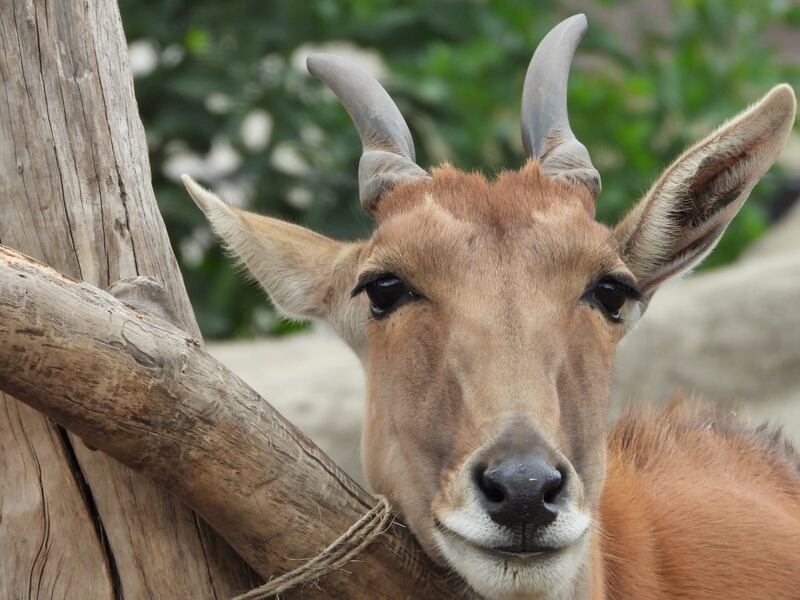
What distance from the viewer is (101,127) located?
4.02 metres

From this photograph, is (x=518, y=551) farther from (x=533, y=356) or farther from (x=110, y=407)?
(x=110, y=407)

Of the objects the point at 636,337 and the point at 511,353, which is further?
the point at 636,337

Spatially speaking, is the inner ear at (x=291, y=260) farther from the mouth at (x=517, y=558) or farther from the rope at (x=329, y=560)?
the mouth at (x=517, y=558)

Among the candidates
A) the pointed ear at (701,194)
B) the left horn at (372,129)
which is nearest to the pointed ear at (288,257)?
the left horn at (372,129)

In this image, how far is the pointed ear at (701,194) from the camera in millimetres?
4285

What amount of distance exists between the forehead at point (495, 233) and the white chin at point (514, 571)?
2.86ft

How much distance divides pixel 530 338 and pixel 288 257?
46.6 inches

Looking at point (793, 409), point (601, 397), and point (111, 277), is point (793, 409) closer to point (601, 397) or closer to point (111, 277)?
point (601, 397)

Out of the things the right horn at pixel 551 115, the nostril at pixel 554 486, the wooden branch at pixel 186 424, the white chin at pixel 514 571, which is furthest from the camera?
the right horn at pixel 551 115

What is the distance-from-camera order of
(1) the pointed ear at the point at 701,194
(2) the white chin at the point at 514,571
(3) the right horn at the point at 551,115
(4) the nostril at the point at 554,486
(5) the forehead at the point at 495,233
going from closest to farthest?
(4) the nostril at the point at 554,486 → (2) the white chin at the point at 514,571 → (5) the forehead at the point at 495,233 → (1) the pointed ear at the point at 701,194 → (3) the right horn at the point at 551,115

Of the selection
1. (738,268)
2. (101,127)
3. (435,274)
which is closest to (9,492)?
(101,127)

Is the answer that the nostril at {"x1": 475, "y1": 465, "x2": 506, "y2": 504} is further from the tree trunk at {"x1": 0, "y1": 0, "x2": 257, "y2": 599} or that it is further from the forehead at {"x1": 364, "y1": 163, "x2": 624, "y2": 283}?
the tree trunk at {"x1": 0, "y1": 0, "x2": 257, "y2": 599}

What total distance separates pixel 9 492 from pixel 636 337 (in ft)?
22.4

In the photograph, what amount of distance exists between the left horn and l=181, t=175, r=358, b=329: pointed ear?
0.83 ft
